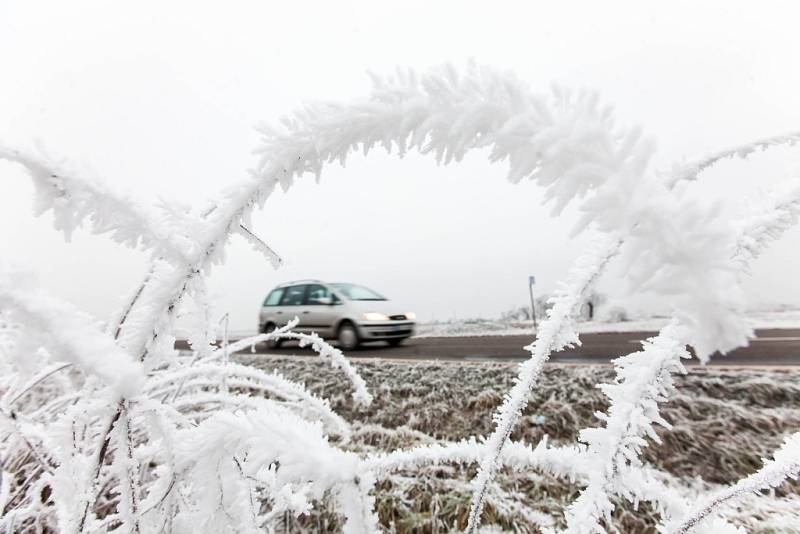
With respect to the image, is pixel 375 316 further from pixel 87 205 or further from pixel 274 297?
pixel 87 205

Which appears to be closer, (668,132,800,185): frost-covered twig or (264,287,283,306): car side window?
(668,132,800,185): frost-covered twig

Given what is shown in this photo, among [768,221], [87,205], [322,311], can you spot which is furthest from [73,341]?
[322,311]

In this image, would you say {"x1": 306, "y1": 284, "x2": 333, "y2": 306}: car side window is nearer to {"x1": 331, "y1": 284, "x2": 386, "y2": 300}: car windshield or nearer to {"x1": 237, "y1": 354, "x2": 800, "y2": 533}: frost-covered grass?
{"x1": 331, "y1": 284, "x2": 386, "y2": 300}: car windshield

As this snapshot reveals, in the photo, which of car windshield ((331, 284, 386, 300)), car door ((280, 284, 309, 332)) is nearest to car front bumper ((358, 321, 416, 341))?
car windshield ((331, 284, 386, 300))

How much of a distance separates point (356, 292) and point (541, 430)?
6.30m

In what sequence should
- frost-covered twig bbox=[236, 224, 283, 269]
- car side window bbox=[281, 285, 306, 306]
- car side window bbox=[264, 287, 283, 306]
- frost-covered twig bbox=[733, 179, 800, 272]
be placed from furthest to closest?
car side window bbox=[264, 287, 283, 306]
car side window bbox=[281, 285, 306, 306]
frost-covered twig bbox=[236, 224, 283, 269]
frost-covered twig bbox=[733, 179, 800, 272]

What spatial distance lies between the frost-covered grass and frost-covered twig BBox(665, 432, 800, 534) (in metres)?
0.88

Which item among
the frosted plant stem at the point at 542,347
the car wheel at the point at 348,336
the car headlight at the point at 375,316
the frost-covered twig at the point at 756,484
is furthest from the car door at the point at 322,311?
the frost-covered twig at the point at 756,484

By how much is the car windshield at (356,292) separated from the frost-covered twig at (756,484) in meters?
8.10

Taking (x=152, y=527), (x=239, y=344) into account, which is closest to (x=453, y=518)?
(x=239, y=344)

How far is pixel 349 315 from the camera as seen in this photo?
834 cm

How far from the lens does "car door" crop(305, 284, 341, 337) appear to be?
8570 mm

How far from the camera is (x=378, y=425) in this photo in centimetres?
282

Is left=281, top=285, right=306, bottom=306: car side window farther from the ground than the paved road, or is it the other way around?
left=281, top=285, right=306, bottom=306: car side window
